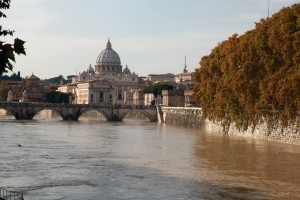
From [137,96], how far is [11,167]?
144m

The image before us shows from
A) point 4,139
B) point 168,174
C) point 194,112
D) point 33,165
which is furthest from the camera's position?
point 194,112

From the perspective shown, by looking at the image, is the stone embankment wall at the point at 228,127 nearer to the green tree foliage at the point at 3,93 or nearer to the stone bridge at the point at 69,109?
the stone bridge at the point at 69,109

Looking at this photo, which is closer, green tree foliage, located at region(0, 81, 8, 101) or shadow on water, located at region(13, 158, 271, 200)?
shadow on water, located at region(13, 158, 271, 200)

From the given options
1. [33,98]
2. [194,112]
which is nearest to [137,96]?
[33,98]

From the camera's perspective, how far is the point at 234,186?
24.7 m

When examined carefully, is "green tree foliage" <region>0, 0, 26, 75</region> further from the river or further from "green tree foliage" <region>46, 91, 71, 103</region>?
"green tree foliage" <region>46, 91, 71, 103</region>

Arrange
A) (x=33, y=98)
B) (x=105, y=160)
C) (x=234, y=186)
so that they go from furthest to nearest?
(x=33, y=98) → (x=105, y=160) → (x=234, y=186)

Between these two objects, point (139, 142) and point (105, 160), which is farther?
point (139, 142)

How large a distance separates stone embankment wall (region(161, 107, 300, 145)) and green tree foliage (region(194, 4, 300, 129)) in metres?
0.73

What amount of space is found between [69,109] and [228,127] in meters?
45.7

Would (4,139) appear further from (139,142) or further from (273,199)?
(273,199)

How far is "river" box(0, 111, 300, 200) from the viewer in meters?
22.8

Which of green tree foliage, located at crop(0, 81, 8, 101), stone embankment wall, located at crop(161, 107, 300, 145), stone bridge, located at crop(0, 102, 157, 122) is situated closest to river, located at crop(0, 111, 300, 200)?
stone embankment wall, located at crop(161, 107, 300, 145)

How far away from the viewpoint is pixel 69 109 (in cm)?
10012
